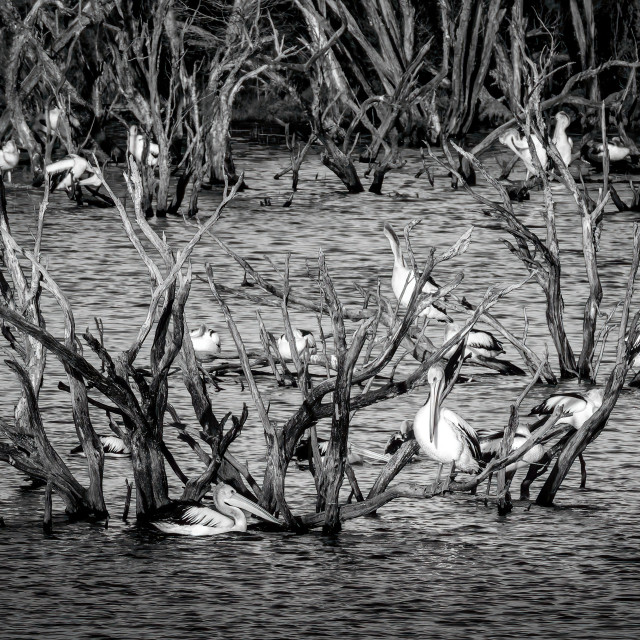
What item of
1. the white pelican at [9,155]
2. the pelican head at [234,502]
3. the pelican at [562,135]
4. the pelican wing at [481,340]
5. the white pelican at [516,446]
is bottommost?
the white pelican at [9,155]

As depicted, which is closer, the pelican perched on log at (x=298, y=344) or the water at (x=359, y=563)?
the water at (x=359, y=563)

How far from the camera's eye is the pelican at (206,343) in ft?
37.0

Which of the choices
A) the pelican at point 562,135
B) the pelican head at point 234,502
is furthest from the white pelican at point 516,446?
the pelican at point 562,135

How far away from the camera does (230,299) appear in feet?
44.6

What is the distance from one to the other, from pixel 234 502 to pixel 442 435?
109cm

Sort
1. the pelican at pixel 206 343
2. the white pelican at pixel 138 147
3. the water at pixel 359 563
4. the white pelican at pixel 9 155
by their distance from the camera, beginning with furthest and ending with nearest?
the white pelican at pixel 9 155 → the white pelican at pixel 138 147 → the pelican at pixel 206 343 → the water at pixel 359 563

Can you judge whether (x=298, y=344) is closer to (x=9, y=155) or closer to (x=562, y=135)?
(x=562, y=135)

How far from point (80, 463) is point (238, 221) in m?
10.8

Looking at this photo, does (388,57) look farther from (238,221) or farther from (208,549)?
(208,549)

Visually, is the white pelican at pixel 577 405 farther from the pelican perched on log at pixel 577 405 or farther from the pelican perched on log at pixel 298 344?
the pelican perched on log at pixel 298 344

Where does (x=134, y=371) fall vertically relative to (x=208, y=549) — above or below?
above

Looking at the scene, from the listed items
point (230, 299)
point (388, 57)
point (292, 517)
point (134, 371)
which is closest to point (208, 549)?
point (292, 517)

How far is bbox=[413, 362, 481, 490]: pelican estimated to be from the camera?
7398mm

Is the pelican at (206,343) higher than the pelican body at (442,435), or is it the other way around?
the pelican body at (442,435)
